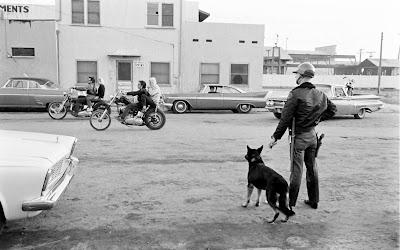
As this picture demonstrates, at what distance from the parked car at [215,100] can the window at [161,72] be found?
11.4 feet

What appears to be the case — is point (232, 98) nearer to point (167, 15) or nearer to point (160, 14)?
point (167, 15)

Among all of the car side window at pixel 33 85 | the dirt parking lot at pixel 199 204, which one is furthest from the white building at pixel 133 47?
the dirt parking lot at pixel 199 204

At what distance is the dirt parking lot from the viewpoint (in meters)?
4.48

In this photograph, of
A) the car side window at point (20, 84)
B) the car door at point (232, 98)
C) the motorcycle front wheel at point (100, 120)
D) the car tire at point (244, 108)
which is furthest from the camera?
the car tire at point (244, 108)

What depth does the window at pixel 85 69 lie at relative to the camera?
73.8 ft

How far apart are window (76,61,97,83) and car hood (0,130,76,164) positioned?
704 inches

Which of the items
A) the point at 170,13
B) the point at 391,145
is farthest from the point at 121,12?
the point at 391,145

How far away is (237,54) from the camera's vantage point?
23.9m

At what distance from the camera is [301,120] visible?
5234 mm

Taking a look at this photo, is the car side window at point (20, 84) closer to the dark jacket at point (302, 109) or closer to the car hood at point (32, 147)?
the car hood at point (32, 147)

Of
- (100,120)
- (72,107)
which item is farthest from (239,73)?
(100,120)

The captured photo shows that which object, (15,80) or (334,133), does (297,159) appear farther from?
(15,80)

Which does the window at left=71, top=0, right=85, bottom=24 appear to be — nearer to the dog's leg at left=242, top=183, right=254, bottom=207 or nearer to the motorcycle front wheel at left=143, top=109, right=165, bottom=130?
the motorcycle front wheel at left=143, top=109, right=165, bottom=130

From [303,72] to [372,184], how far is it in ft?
8.41
